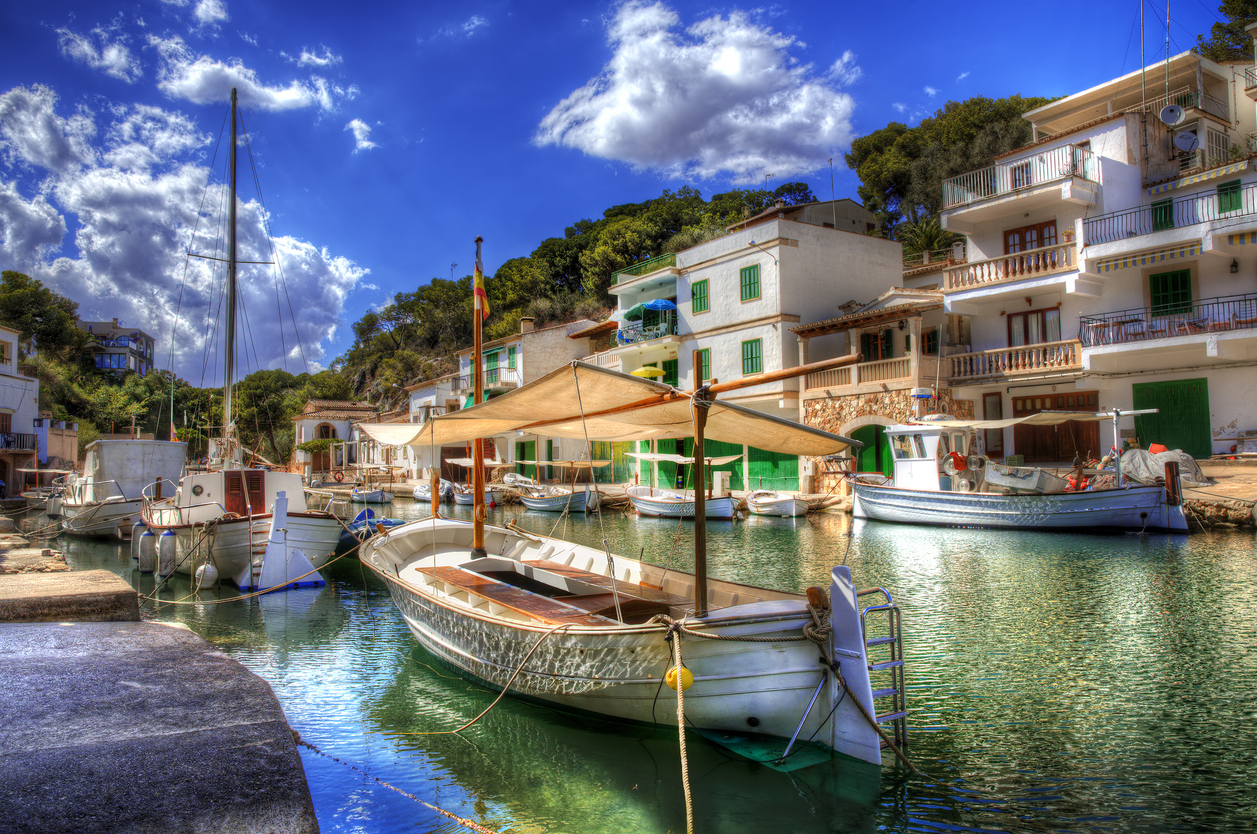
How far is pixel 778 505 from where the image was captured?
2388cm

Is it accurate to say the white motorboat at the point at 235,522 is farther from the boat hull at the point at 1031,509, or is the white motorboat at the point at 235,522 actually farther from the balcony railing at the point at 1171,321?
the balcony railing at the point at 1171,321

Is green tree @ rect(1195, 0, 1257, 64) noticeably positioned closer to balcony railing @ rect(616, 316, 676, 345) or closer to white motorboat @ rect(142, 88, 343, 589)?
balcony railing @ rect(616, 316, 676, 345)

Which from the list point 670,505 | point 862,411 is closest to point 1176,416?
point 862,411

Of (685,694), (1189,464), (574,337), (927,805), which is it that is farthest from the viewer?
(574,337)

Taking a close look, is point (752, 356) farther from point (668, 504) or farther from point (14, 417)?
point (14, 417)

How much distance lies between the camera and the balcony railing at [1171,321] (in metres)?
20.1

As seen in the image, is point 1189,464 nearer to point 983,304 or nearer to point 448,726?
point 983,304

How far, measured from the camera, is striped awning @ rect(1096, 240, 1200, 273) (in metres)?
20.7

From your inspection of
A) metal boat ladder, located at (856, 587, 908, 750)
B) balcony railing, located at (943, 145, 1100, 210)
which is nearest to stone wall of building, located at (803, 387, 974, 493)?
balcony railing, located at (943, 145, 1100, 210)

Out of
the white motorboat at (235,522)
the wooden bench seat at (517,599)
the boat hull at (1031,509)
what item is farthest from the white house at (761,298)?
the wooden bench seat at (517,599)

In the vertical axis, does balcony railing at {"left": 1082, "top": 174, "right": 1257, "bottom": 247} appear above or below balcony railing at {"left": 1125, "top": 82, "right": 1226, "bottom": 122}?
below

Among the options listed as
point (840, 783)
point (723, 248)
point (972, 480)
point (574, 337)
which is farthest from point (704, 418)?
point (574, 337)

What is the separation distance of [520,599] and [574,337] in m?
35.5

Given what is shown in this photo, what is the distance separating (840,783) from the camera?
212 inches
